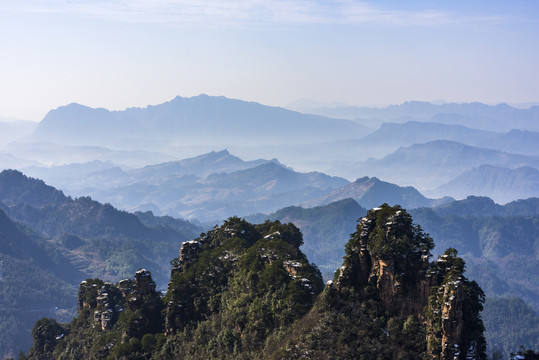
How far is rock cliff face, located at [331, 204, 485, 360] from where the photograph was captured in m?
57.8

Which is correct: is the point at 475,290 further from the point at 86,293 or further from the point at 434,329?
the point at 86,293

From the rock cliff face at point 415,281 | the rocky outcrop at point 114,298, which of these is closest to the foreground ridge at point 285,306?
the rock cliff face at point 415,281

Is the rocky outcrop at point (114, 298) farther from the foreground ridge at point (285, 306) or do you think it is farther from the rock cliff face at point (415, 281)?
the rock cliff face at point (415, 281)

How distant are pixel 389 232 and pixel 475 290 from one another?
1111 cm

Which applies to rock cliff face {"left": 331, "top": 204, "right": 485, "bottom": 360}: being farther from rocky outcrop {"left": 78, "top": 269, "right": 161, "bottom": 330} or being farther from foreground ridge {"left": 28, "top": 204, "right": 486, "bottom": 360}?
rocky outcrop {"left": 78, "top": 269, "right": 161, "bottom": 330}

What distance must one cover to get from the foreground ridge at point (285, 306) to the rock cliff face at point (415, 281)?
0.12 m

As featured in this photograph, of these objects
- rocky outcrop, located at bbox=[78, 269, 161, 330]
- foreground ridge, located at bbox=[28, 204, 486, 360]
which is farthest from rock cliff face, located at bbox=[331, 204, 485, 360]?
rocky outcrop, located at bbox=[78, 269, 161, 330]

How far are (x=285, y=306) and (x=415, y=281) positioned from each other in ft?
63.7

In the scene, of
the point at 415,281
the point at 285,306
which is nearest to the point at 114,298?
the point at 285,306

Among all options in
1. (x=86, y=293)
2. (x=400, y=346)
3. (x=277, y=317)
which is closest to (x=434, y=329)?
(x=400, y=346)

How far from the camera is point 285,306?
78.7 meters

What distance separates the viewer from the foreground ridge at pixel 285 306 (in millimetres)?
62438

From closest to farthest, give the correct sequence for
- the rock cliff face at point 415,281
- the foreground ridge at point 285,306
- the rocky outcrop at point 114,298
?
the rock cliff face at point 415,281 < the foreground ridge at point 285,306 < the rocky outcrop at point 114,298

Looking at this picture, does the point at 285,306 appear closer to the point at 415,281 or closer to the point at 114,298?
the point at 415,281
